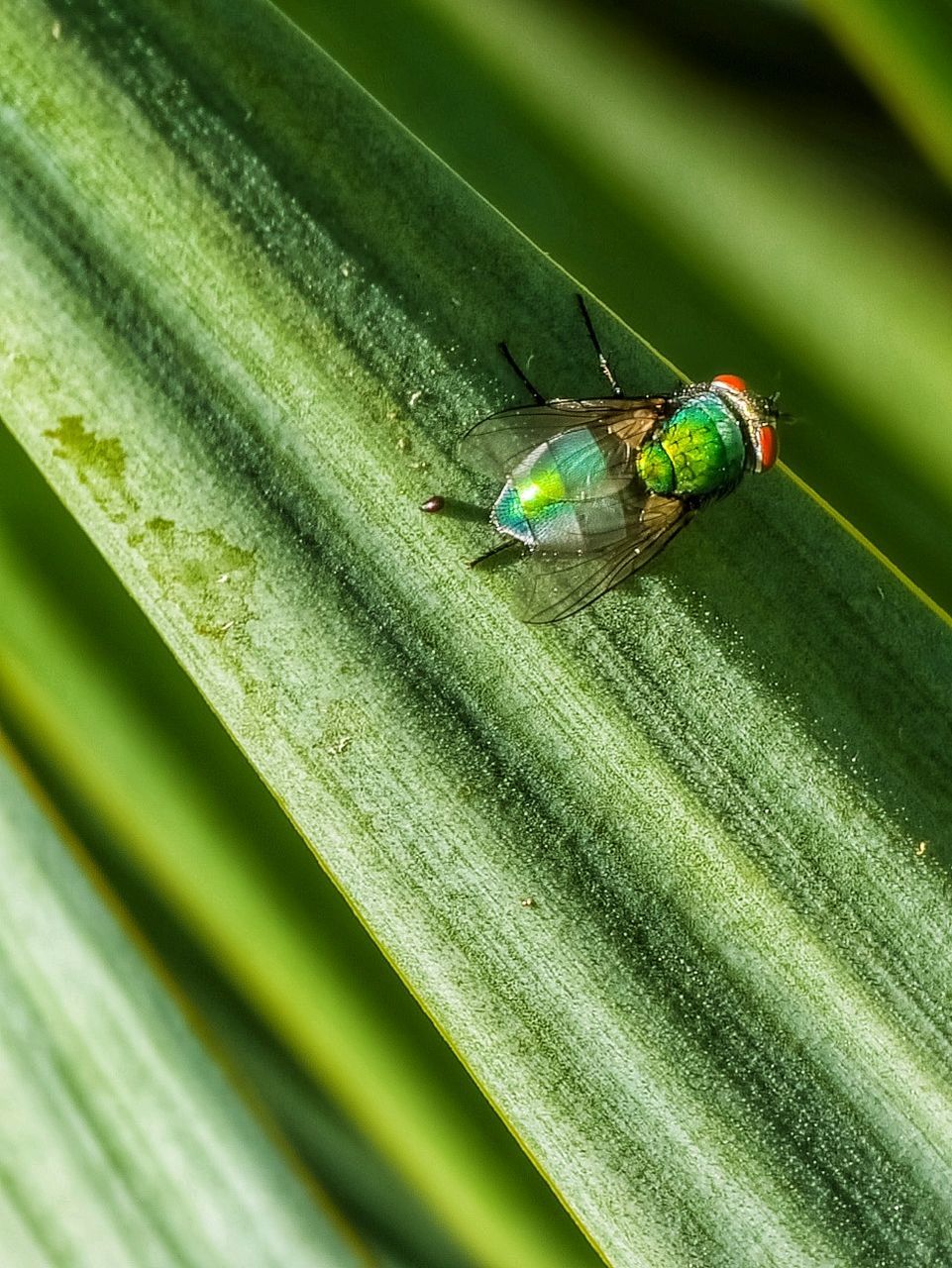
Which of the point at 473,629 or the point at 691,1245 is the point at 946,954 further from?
the point at 473,629

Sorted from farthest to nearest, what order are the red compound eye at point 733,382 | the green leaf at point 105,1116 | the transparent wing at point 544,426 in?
the red compound eye at point 733,382 < the transparent wing at point 544,426 < the green leaf at point 105,1116

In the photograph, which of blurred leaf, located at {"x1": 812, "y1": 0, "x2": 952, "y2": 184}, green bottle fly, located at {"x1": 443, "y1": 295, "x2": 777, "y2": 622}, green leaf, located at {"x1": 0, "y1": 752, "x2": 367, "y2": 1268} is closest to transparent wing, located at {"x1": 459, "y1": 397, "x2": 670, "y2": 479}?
green bottle fly, located at {"x1": 443, "y1": 295, "x2": 777, "y2": 622}

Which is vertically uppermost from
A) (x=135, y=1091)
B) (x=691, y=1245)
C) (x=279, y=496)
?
(x=279, y=496)

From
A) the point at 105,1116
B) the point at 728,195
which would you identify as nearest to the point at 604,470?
the point at 728,195

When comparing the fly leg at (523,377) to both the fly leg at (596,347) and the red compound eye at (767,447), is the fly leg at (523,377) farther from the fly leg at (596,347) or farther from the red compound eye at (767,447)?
the red compound eye at (767,447)

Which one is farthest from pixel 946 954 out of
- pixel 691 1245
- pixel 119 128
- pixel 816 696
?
pixel 119 128

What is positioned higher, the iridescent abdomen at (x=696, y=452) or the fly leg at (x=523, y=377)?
the fly leg at (x=523, y=377)

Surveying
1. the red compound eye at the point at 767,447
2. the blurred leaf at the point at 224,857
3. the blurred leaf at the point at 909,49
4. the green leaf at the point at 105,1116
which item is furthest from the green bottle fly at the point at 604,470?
the green leaf at the point at 105,1116

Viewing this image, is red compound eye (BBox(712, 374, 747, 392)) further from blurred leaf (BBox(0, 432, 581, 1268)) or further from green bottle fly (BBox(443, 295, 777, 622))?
blurred leaf (BBox(0, 432, 581, 1268))
